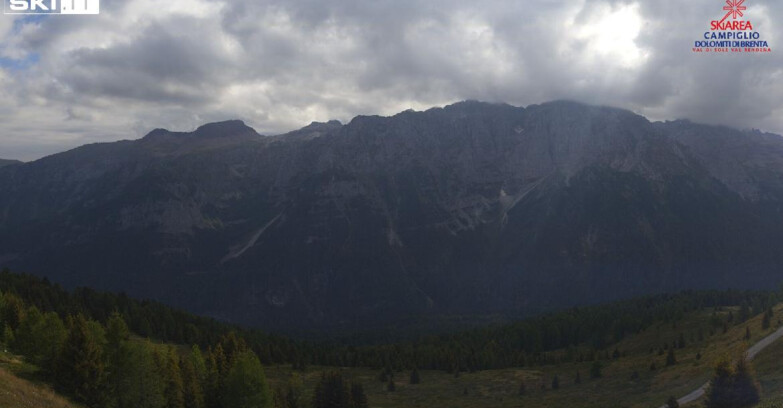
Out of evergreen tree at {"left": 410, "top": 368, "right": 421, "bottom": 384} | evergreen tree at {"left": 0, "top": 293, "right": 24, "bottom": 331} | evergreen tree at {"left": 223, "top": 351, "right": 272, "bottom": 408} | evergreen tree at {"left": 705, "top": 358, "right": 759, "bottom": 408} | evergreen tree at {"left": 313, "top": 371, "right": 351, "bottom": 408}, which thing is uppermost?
evergreen tree at {"left": 0, "top": 293, "right": 24, "bottom": 331}

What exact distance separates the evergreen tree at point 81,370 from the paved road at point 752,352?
234ft

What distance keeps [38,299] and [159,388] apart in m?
93.1

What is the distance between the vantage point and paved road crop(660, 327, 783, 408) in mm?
84050

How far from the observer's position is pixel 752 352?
10038cm

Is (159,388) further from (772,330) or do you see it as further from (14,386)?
(772,330)

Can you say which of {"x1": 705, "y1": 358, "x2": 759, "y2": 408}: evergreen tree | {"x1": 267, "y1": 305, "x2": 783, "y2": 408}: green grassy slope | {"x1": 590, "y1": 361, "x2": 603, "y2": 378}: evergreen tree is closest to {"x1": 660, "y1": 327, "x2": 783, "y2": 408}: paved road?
{"x1": 267, "y1": 305, "x2": 783, "y2": 408}: green grassy slope

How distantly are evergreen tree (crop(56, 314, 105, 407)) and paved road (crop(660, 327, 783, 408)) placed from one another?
71.3m

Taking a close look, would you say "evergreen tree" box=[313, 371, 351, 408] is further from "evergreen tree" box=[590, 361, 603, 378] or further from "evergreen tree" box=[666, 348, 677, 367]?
"evergreen tree" box=[666, 348, 677, 367]

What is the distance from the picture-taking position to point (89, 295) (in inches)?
6358

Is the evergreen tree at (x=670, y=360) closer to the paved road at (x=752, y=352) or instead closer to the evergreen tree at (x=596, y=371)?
the evergreen tree at (x=596, y=371)

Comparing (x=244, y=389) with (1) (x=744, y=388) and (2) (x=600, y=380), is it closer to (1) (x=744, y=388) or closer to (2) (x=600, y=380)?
(1) (x=744, y=388)

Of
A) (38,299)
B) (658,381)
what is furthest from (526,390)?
(38,299)

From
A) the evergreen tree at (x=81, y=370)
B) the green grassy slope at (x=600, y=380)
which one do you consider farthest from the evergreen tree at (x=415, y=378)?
the evergreen tree at (x=81, y=370)

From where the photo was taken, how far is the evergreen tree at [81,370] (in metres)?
59.5
